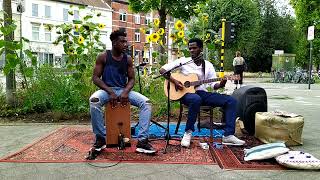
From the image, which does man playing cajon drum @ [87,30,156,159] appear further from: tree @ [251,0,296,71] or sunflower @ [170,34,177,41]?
tree @ [251,0,296,71]

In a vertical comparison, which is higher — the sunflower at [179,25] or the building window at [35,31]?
the building window at [35,31]

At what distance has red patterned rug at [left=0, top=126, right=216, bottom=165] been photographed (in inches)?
176

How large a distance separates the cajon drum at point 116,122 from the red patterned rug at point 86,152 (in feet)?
0.53

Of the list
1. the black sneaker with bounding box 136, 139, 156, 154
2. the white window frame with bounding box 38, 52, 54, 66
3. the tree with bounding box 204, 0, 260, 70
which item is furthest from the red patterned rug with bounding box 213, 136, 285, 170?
the tree with bounding box 204, 0, 260, 70

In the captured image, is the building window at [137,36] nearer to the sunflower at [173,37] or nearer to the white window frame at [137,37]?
the white window frame at [137,37]

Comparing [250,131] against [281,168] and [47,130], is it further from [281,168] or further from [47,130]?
[47,130]

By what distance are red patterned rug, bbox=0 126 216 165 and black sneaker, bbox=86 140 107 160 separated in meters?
0.06

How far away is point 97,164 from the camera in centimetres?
429

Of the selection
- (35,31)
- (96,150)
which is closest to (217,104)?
(96,150)

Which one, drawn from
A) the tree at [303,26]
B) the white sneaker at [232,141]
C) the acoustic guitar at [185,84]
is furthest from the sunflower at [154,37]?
the tree at [303,26]

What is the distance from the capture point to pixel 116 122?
16.2ft

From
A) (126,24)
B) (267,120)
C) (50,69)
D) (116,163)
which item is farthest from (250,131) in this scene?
(126,24)

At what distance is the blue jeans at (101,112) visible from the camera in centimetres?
481

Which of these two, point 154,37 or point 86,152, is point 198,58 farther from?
point 86,152
